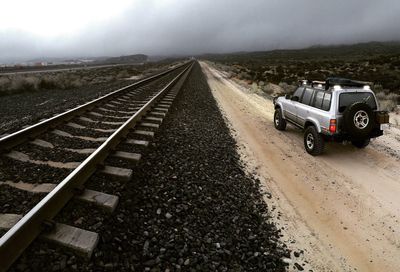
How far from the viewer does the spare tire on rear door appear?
6457mm

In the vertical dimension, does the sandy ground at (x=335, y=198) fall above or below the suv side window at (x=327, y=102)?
below

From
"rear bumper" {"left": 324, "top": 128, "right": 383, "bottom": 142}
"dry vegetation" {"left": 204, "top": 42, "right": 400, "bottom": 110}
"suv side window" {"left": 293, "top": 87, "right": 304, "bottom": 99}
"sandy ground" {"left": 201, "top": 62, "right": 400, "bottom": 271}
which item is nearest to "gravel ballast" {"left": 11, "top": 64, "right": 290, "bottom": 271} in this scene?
"sandy ground" {"left": 201, "top": 62, "right": 400, "bottom": 271}

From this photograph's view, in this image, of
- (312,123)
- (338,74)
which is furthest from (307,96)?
(338,74)

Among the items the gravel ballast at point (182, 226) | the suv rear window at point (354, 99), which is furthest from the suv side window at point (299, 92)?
the gravel ballast at point (182, 226)

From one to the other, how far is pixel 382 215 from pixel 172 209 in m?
3.56

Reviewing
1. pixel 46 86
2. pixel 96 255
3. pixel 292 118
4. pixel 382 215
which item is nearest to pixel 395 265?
pixel 382 215

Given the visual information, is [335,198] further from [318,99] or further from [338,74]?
[338,74]

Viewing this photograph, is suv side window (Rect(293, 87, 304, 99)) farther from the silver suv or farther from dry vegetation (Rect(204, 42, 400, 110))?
dry vegetation (Rect(204, 42, 400, 110))

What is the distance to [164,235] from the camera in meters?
3.64

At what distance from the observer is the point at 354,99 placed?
6816 mm

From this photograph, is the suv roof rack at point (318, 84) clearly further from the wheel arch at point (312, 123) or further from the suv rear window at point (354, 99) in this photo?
the wheel arch at point (312, 123)

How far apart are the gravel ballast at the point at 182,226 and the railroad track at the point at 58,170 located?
6.6 inches

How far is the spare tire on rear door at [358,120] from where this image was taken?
254 inches

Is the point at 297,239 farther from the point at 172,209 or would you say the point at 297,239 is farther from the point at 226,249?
the point at 172,209
